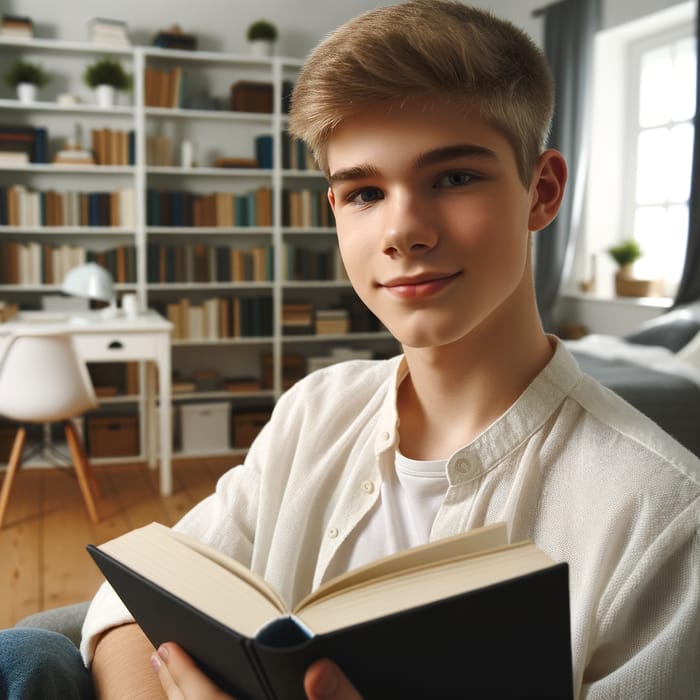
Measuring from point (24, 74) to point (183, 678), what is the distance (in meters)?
4.78

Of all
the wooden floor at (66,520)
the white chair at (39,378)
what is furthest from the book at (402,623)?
the white chair at (39,378)

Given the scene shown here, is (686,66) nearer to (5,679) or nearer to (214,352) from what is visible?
(214,352)

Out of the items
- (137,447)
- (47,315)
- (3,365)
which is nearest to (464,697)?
(3,365)

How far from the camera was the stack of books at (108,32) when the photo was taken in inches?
191

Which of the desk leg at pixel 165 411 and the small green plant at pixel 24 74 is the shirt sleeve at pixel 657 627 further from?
the small green plant at pixel 24 74

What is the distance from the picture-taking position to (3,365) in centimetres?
360

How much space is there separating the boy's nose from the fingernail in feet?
1.30

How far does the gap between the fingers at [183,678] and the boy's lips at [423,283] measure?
38 centimetres

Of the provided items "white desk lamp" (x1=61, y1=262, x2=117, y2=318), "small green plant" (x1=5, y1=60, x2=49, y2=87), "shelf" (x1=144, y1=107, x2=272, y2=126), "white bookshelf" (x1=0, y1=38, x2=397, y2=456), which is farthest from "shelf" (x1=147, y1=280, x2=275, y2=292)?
"small green plant" (x1=5, y1=60, x2=49, y2=87)

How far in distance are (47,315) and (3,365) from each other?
0.83 meters

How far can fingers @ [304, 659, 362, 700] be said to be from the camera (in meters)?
0.57

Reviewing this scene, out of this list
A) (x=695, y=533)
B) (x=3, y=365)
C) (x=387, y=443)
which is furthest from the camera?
(x=3, y=365)

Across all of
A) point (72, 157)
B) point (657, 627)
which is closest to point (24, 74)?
point (72, 157)

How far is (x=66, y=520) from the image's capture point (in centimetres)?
380
